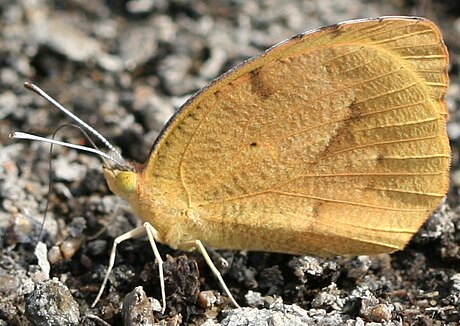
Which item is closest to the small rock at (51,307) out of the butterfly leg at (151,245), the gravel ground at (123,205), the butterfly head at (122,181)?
the gravel ground at (123,205)

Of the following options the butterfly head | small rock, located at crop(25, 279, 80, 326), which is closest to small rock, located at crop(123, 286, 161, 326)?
small rock, located at crop(25, 279, 80, 326)

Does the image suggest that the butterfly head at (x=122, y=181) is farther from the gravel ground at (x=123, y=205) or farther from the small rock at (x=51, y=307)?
the small rock at (x=51, y=307)

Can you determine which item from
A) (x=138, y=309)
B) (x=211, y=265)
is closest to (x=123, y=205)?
(x=211, y=265)

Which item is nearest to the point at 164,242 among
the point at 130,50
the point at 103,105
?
the point at 103,105

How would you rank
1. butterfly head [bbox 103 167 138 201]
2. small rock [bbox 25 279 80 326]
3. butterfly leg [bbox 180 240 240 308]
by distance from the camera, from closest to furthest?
small rock [bbox 25 279 80 326], butterfly leg [bbox 180 240 240 308], butterfly head [bbox 103 167 138 201]

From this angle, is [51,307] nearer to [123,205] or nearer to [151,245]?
[151,245]

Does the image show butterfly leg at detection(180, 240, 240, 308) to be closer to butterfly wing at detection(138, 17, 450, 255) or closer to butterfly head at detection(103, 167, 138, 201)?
butterfly wing at detection(138, 17, 450, 255)

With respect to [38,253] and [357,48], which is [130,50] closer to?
[38,253]
